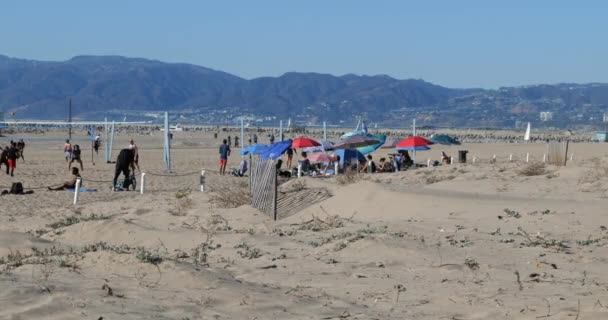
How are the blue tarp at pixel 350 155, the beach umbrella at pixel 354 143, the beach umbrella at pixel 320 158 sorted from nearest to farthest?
the beach umbrella at pixel 320 158
the blue tarp at pixel 350 155
the beach umbrella at pixel 354 143

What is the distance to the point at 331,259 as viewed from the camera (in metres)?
9.89

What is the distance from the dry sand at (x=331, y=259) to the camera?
24.0 feet

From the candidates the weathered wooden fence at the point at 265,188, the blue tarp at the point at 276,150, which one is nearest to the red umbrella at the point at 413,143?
the blue tarp at the point at 276,150

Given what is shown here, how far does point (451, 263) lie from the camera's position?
367 inches

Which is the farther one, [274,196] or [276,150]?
[276,150]

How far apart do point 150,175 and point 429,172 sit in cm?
944

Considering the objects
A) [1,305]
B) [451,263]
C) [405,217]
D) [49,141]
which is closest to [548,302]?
[451,263]

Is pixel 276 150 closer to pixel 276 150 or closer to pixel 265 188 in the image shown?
pixel 276 150

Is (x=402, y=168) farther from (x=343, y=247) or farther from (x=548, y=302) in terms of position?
(x=548, y=302)

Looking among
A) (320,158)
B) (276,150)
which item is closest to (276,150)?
(276,150)

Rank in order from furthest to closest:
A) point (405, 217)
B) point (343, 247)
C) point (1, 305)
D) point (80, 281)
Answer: point (405, 217) → point (343, 247) → point (80, 281) → point (1, 305)

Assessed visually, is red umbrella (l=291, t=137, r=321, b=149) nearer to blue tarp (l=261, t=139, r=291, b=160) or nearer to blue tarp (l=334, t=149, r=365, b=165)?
blue tarp (l=334, t=149, r=365, b=165)

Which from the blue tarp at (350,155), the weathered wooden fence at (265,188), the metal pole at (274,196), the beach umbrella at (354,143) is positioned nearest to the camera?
the metal pole at (274,196)

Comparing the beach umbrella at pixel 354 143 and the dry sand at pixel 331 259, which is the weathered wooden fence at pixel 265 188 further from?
the beach umbrella at pixel 354 143
